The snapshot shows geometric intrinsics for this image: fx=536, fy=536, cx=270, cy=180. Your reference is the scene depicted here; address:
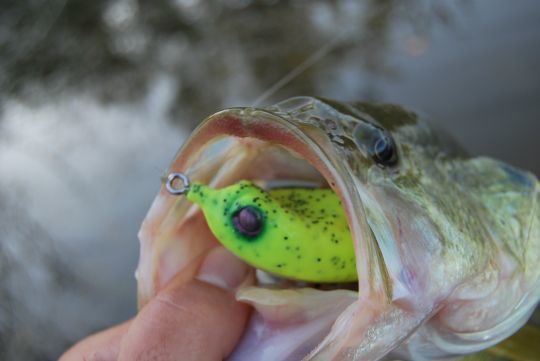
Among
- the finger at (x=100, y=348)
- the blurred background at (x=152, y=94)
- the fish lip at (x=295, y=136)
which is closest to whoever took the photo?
the fish lip at (x=295, y=136)

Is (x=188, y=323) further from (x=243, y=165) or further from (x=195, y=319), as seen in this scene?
(x=243, y=165)

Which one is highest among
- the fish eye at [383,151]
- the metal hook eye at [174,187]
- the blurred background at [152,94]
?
the fish eye at [383,151]

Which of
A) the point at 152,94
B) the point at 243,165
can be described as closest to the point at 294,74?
the point at 243,165

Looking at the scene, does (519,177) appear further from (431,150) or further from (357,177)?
(357,177)

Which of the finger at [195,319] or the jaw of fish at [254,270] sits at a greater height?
the jaw of fish at [254,270]

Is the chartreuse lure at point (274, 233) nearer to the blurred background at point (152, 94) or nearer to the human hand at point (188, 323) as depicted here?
the human hand at point (188, 323)

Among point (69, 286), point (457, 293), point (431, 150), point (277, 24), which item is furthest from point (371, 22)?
point (457, 293)

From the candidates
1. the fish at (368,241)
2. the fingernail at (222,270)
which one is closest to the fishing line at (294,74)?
the fish at (368,241)
